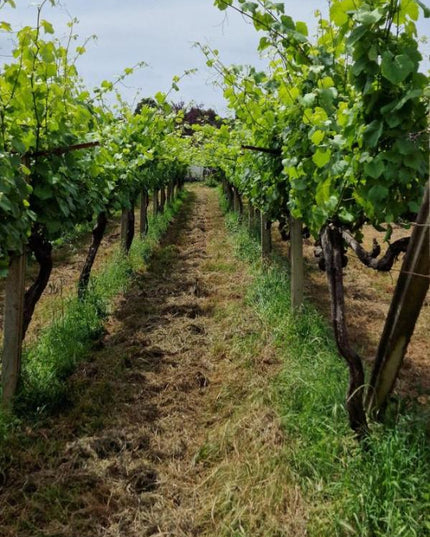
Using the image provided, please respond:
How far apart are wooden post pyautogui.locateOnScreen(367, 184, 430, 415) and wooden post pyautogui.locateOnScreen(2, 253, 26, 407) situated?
9.20 feet

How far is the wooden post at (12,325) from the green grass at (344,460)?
217cm

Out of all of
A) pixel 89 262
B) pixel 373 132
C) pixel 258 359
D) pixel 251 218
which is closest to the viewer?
pixel 373 132

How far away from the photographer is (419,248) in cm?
239

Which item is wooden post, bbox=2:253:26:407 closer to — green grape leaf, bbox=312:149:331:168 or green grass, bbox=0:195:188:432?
green grass, bbox=0:195:188:432

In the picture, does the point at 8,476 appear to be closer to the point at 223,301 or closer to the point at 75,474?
the point at 75,474

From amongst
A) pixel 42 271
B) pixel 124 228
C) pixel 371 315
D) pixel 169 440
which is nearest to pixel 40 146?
pixel 42 271

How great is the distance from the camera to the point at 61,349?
4879 mm

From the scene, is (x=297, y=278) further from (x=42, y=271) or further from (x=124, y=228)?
(x=124, y=228)

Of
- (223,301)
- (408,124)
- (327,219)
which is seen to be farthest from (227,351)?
(408,124)

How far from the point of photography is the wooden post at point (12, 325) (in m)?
3.91

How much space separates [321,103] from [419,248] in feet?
3.79

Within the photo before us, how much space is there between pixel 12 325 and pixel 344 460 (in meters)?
2.76

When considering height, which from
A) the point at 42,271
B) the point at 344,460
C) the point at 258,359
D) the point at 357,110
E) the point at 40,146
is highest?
the point at 357,110

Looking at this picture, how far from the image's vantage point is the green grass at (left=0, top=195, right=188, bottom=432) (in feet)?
13.1
